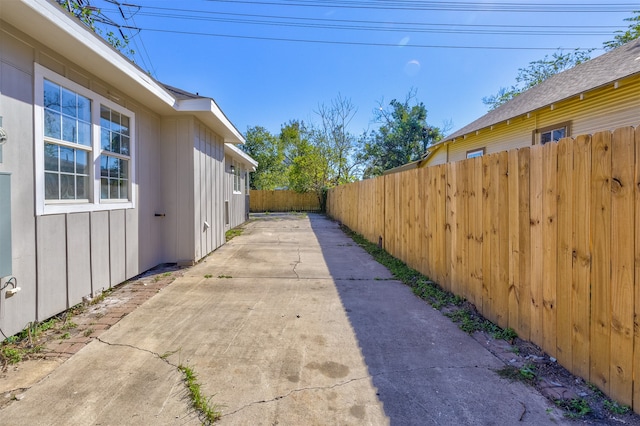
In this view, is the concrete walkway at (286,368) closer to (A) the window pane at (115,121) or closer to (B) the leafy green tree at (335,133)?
(A) the window pane at (115,121)

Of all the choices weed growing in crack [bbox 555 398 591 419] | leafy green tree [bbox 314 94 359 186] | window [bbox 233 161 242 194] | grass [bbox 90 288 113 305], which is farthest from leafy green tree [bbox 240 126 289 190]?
weed growing in crack [bbox 555 398 591 419]

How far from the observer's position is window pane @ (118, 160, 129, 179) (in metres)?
4.87

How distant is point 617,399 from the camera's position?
80.0 inches

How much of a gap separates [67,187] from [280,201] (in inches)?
870

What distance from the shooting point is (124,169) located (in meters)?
4.94

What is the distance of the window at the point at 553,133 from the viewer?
23.7 feet

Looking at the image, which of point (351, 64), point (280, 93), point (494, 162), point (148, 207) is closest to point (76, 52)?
point (148, 207)

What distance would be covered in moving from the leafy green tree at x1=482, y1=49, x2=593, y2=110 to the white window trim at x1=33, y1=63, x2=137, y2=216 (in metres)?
23.0

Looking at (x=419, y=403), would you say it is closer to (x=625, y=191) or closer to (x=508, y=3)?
(x=625, y=191)

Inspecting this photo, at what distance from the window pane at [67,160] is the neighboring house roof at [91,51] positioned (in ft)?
3.45

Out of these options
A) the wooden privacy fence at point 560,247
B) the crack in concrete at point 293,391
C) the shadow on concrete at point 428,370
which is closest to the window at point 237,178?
the shadow on concrete at point 428,370

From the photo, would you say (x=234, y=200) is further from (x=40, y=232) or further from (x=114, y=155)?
(x=40, y=232)

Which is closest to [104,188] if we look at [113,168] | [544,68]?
[113,168]

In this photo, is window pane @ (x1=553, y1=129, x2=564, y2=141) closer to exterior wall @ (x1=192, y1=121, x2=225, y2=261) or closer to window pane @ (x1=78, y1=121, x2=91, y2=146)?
exterior wall @ (x1=192, y1=121, x2=225, y2=261)
